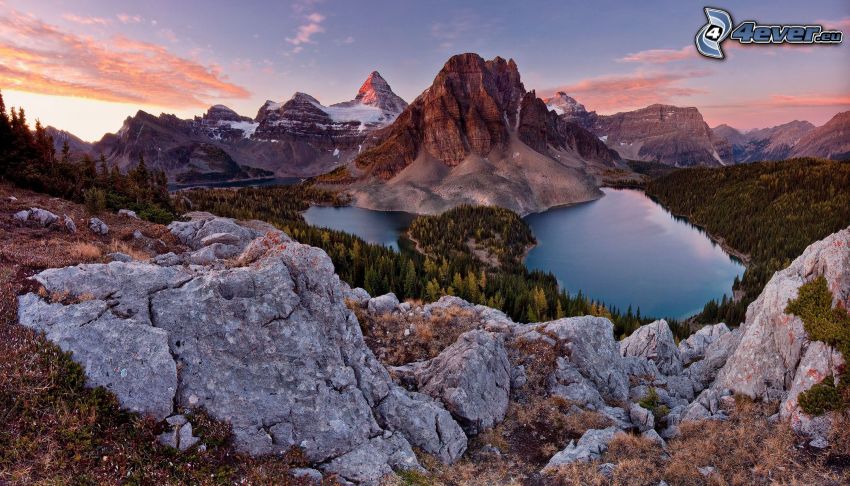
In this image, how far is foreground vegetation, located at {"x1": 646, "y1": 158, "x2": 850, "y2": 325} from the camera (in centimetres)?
7444

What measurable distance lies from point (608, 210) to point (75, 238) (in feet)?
571

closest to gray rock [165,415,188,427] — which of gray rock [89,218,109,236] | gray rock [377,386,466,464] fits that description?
gray rock [377,386,466,464]

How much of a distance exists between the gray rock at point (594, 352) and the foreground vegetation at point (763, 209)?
45.2 m

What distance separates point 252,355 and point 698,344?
35305mm

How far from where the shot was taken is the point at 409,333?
21.2 metres

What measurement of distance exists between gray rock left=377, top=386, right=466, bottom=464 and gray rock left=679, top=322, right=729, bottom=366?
2442cm

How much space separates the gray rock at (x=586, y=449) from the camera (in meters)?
13.3

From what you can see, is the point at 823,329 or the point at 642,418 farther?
the point at 642,418

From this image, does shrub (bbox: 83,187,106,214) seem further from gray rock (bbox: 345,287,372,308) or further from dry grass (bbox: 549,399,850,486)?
dry grass (bbox: 549,399,850,486)

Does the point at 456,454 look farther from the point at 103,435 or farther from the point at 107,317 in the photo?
the point at 107,317

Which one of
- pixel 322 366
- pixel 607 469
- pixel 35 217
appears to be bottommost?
pixel 607 469

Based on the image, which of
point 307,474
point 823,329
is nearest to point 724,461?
point 823,329

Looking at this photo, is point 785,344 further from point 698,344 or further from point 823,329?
point 698,344

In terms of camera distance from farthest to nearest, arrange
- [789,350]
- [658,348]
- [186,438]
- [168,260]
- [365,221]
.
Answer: [365,221]
[658,348]
[168,260]
[789,350]
[186,438]
